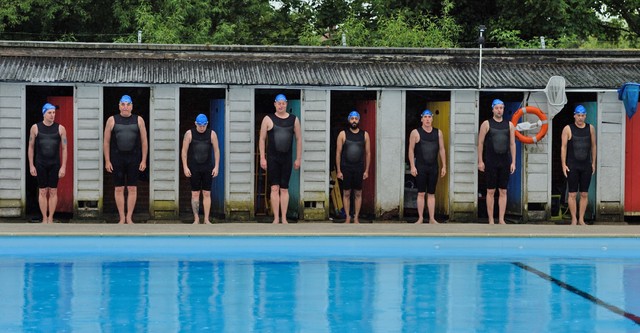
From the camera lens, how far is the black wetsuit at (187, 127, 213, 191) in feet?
49.8

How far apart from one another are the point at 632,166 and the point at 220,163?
5.56 metres

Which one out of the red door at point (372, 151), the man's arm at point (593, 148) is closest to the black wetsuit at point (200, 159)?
the red door at point (372, 151)

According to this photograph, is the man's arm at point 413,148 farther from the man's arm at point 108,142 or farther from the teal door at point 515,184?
the man's arm at point 108,142

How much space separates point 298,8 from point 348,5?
4.56ft

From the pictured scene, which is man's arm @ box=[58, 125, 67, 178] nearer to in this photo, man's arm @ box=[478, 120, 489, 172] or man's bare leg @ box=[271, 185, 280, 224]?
man's bare leg @ box=[271, 185, 280, 224]

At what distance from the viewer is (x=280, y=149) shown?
1542cm

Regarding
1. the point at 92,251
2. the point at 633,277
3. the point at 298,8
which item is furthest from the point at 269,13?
the point at 633,277

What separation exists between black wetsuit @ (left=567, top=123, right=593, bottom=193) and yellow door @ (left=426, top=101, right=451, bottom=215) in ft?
5.25

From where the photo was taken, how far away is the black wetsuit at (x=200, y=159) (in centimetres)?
1516

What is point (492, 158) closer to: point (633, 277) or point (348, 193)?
point (348, 193)

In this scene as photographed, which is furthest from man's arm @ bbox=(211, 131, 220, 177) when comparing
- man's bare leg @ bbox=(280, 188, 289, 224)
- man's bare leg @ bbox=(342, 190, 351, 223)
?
man's bare leg @ bbox=(342, 190, 351, 223)

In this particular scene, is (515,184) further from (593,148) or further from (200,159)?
(200,159)

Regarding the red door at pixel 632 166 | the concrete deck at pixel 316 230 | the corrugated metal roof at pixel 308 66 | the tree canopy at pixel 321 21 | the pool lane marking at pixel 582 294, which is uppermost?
the tree canopy at pixel 321 21

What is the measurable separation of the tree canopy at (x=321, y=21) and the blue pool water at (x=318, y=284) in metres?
10.9
